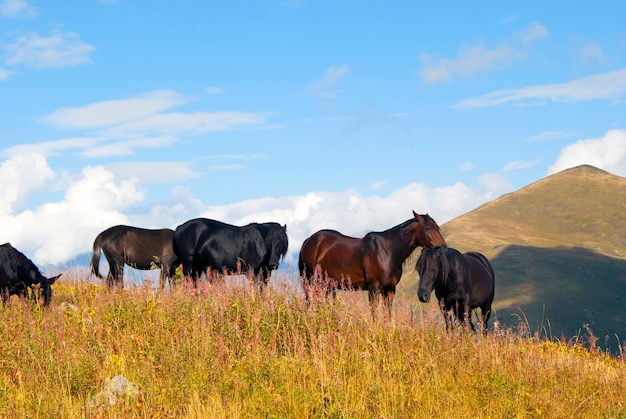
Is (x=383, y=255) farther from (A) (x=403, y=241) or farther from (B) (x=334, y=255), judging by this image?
(B) (x=334, y=255)

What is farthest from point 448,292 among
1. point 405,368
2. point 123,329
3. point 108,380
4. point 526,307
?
point 526,307

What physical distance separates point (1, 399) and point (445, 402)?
5.02 metres

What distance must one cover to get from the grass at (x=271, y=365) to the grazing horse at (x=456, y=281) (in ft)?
9.85

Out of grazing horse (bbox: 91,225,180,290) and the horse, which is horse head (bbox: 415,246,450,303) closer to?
the horse

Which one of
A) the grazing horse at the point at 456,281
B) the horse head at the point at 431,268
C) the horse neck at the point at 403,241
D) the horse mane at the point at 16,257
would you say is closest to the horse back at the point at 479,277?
the grazing horse at the point at 456,281

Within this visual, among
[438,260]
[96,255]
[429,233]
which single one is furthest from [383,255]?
[96,255]

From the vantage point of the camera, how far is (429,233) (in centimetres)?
1458

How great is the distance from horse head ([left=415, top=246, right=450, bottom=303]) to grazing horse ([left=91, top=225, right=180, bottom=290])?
9.22 meters

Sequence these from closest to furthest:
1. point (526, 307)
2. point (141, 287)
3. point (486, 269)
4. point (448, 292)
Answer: point (141, 287) < point (448, 292) < point (486, 269) < point (526, 307)

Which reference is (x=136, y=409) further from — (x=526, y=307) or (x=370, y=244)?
(x=526, y=307)

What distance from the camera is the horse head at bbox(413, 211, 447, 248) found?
14547 millimetres

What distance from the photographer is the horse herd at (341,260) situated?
1455 cm

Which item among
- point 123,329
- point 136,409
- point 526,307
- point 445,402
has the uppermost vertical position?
point 123,329

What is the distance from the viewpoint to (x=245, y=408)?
729 cm
